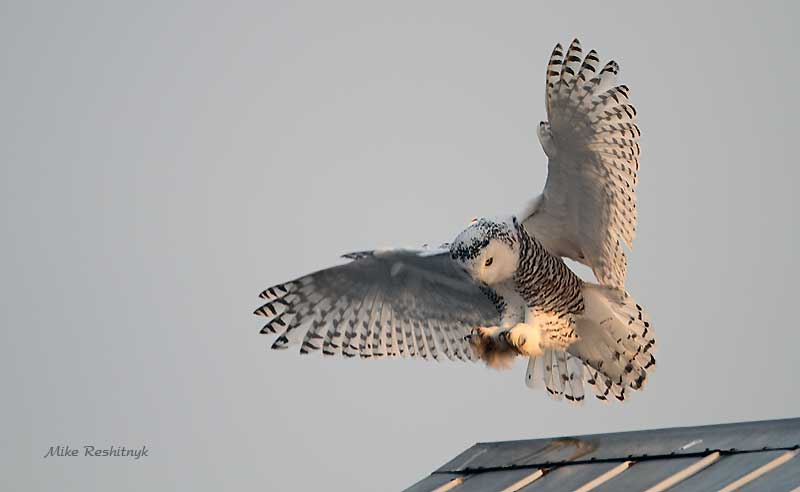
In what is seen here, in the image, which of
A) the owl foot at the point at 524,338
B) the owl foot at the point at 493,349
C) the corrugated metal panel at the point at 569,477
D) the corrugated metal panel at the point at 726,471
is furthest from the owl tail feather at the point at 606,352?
the corrugated metal panel at the point at 726,471

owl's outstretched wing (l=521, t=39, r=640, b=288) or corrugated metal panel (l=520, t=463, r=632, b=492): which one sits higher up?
owl's outstretched wing (l=521, t=39, r=640, b=288)

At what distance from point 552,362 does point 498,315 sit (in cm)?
57

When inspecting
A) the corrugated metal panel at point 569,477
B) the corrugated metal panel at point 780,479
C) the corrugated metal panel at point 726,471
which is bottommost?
the corrugated metal panel at point 780,479

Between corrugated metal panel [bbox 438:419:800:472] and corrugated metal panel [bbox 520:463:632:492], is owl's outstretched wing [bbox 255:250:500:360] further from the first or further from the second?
corrugated metal panel [bbox 520:463:632:492]

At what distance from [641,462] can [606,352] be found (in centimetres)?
258

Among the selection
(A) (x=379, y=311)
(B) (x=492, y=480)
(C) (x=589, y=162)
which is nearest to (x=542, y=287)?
(C) (x=589, y=162)

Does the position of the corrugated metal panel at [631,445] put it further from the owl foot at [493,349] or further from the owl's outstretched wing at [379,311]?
the owl's outstretched wing at [379,311]

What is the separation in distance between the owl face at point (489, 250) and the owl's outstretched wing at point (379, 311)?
90cm

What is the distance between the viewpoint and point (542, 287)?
9.17 m

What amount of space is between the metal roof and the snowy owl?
39.1 inches

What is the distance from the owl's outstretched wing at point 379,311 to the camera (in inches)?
396

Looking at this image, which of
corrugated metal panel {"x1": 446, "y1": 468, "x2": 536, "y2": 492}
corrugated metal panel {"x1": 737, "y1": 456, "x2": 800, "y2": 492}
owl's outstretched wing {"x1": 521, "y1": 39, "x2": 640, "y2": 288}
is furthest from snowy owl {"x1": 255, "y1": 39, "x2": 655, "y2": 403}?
corrugated metal panel {"x1": 737, "y1": 456, "x2": 800, "y2": 492}

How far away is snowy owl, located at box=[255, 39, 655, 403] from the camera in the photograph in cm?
868

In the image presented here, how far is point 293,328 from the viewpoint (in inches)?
403
